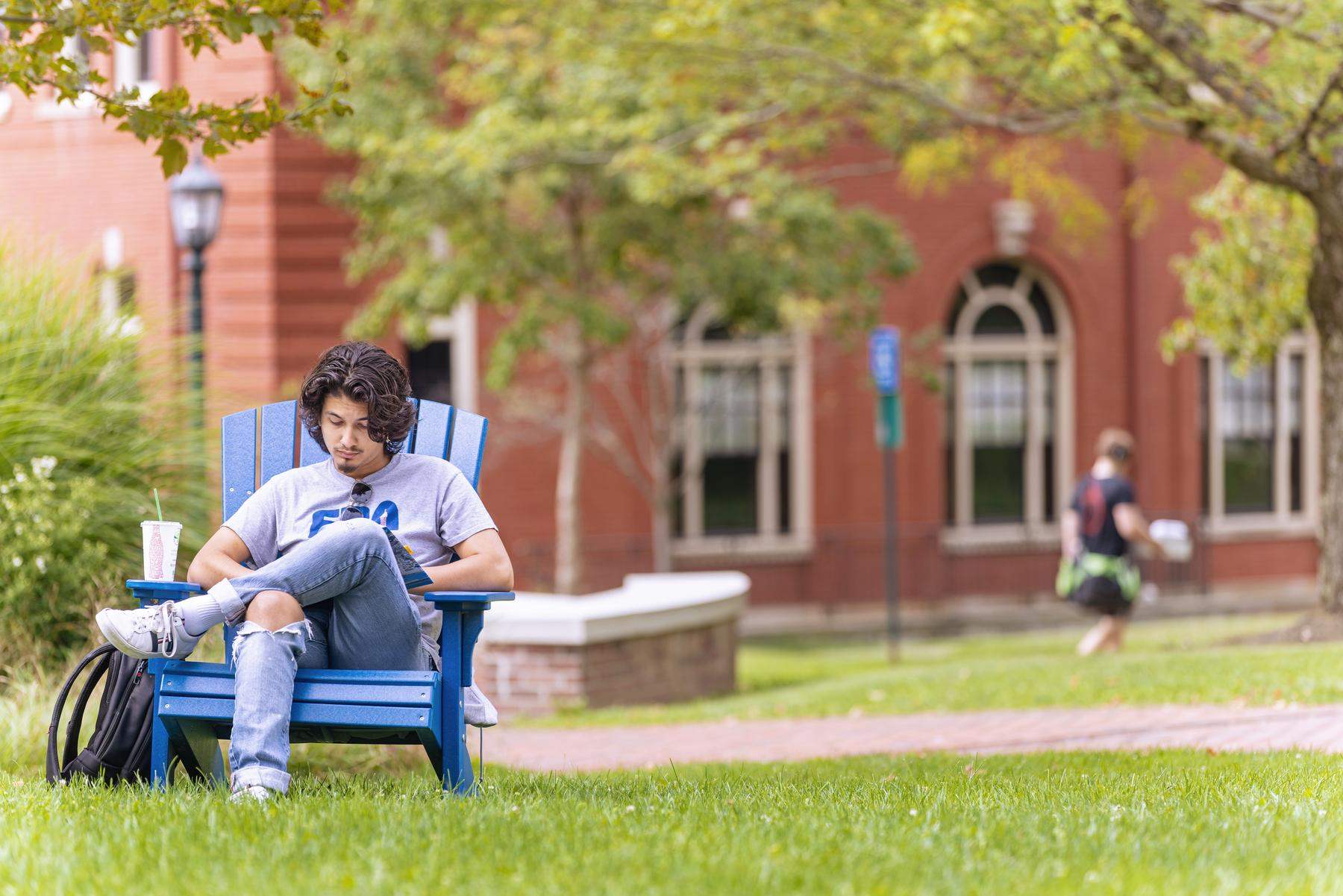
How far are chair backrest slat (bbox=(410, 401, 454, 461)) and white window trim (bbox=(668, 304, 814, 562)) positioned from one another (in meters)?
13.8

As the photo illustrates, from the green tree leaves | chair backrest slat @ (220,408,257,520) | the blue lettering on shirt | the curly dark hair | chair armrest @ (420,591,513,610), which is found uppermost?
the green tree leaves

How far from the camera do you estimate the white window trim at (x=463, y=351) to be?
711 inches

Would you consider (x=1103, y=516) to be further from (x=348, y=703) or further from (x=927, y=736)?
(x=348, y=703)

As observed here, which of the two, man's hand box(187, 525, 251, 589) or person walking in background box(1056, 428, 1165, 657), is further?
person walking in background box(1056, 428, 1165, 657)

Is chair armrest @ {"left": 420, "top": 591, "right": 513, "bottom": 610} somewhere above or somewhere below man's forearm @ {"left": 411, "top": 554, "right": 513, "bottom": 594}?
below

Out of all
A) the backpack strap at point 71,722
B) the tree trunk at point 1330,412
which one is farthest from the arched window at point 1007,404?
the backpack strap at point 71,722

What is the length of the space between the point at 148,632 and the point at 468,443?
1383mm

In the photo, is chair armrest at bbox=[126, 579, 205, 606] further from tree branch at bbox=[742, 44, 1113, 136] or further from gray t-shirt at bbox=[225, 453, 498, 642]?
tree branch at bbox=[742, 44, 1113, 136]

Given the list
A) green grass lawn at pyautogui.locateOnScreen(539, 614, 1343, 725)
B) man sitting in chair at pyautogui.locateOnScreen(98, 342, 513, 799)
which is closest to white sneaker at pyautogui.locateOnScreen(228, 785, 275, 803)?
man sitting in chair at pyautogui.locateOnScreen(98, 342, 513, 799)

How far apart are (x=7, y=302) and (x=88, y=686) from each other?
10.9 ft

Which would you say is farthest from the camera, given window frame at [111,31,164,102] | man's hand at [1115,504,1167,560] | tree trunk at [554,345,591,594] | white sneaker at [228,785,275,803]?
window frame at [111,31,164,102]

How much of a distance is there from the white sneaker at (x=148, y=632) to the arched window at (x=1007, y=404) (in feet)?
55.7

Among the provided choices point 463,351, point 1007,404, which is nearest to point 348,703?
point 463,351

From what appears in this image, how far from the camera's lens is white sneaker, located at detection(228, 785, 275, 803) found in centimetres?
447
